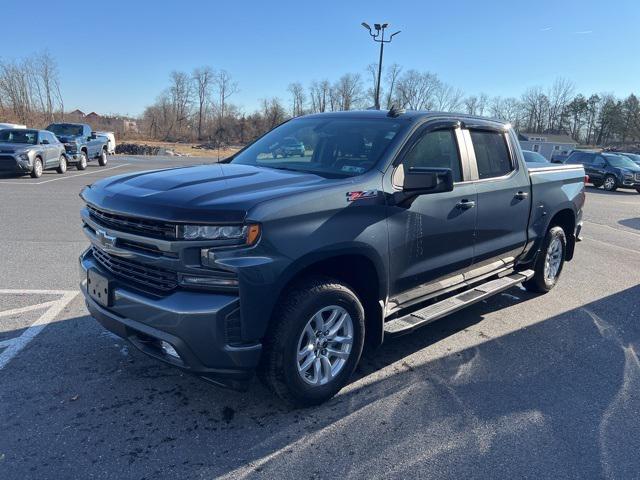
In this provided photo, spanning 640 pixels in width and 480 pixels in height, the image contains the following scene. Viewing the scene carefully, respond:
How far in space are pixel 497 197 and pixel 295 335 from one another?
8.67 feet

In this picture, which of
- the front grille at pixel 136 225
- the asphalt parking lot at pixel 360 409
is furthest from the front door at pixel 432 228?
the front grille at pixel 136 225

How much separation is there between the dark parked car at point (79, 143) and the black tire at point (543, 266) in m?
20.2

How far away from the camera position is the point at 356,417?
3.29 meters

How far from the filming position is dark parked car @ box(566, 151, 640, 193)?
21938 millimetres

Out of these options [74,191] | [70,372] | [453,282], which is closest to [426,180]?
[453,282]

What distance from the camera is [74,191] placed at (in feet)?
46.1

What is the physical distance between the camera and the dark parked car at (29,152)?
16125mm

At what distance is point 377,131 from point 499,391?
2.18 meters

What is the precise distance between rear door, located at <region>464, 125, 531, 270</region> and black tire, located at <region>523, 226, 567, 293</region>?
612 millimetres

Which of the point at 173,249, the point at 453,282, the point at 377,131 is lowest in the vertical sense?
the point at 453,282

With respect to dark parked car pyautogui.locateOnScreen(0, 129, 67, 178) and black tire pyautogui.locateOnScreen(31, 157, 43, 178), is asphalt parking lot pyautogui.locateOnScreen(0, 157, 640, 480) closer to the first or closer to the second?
dark parked car pyautogui.locateOnScreen(0, 129, 67, 178)

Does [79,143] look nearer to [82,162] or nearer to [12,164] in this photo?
[82,162]

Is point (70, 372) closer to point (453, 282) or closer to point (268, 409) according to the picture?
point (268, 409)

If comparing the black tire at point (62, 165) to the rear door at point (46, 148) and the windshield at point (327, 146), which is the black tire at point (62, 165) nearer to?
the rear door at point (46, 148)
